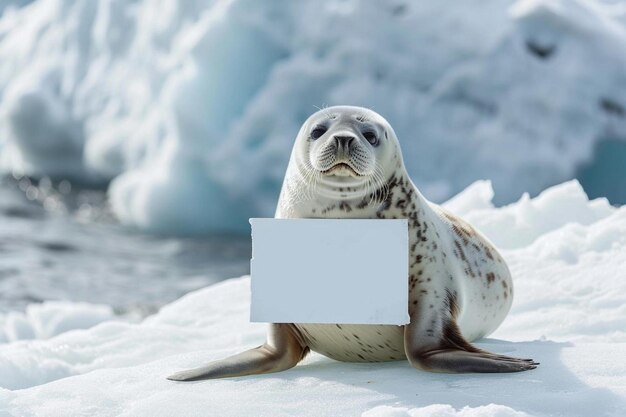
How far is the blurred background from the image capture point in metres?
8.49

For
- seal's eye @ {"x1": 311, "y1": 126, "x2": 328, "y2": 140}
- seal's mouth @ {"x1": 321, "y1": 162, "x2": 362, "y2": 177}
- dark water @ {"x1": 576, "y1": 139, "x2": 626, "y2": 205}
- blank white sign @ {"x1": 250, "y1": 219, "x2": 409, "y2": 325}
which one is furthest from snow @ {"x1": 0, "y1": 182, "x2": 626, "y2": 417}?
dark water @ {"x1": 576, "y1": 139, "x2": 626, "y2": 205}

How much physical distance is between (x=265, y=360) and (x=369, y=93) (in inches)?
251

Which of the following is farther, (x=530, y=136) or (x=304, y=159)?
(x=530, y=136)

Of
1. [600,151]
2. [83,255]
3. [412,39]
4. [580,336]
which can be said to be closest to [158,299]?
[83,255]

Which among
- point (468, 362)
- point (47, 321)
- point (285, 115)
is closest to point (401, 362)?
point (468, 362)

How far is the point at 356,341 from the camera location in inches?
112

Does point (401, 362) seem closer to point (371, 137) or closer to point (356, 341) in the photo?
point (356, 341)

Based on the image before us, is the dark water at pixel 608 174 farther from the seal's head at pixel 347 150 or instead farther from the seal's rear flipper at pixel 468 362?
the seal's rear flipper at pixel 468 362

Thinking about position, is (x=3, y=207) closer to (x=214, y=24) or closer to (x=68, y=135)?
(x=68, y=135)

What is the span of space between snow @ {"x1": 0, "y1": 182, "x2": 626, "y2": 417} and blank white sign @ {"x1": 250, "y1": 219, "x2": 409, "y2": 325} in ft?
0.63

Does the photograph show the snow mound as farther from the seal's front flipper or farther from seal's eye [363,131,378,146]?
seal's eye [363,131,378,146]

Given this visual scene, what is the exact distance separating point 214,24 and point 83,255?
2652 millimetres

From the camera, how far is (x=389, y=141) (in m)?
2.85

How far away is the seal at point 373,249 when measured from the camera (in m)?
2.66
